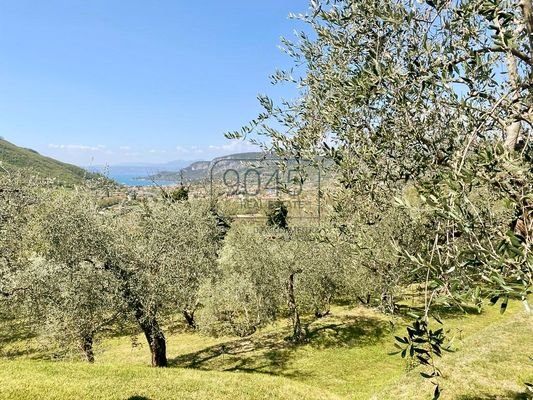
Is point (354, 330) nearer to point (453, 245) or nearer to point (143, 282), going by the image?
point (143, 282)

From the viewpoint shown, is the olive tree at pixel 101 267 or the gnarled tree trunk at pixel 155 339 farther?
the gnarled tree trunk at pixel 155 339

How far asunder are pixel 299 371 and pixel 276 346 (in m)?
5.28

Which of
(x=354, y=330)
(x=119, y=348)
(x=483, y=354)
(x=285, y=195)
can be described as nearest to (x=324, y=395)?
(x=483, y=354)

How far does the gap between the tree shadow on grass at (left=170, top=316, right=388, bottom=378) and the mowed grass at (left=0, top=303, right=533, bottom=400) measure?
3.1 inches

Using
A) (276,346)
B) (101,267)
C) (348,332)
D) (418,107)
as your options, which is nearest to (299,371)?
(276,346)

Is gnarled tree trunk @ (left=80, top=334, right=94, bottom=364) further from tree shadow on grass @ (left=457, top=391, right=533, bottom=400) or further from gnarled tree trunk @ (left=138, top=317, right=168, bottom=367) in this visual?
tree shadow on grass @ (left=457, top=391, right=533, bottom=400)

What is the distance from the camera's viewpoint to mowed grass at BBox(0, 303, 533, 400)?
12.7m

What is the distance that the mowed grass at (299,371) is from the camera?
498 inches

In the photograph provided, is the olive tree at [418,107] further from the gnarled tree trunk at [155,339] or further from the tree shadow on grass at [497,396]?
the gnarled tree trunk at [155,339]

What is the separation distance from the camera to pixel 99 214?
21047 millimetres

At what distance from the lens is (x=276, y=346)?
30516 mm

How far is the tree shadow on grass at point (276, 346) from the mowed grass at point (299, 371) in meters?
0.08

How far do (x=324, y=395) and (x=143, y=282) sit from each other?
10.8 meters

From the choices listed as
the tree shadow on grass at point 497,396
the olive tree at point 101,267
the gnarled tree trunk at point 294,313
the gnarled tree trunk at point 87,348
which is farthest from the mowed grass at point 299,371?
the gnarled tree trunk at point 87,348
